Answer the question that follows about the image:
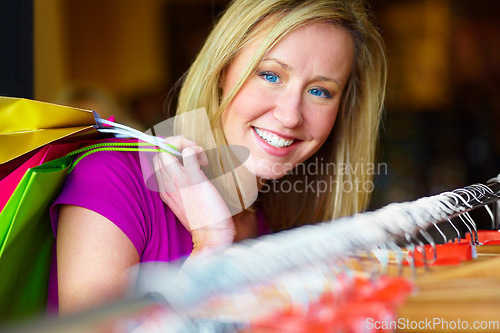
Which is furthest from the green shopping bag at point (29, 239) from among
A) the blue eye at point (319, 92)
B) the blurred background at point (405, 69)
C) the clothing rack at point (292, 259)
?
the blurred background at point (405, 69)

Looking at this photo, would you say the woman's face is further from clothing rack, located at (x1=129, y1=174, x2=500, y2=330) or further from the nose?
clothing rack, located at (x1=129, y1=174, x2=500, y2=330)

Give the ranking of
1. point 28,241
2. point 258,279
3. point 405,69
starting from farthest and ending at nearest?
point 405,69 < point 28,241 < point 258,279

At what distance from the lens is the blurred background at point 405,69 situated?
5262 millimetres

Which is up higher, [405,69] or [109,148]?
[405,69]

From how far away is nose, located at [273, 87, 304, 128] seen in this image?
4.62 feet

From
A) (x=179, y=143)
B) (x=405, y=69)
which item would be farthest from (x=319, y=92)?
(x=405, y=69)

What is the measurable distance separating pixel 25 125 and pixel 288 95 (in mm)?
617

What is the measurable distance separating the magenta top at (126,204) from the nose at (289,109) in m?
0.36

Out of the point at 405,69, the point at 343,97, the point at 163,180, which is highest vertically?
the point at 405,69

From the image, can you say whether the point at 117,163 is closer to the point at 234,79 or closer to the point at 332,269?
the point at 234,79

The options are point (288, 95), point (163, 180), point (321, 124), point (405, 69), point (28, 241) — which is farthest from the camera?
point (405, 69)

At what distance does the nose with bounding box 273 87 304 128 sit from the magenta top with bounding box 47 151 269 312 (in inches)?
14.3

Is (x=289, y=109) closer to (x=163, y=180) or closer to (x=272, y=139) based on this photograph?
(x=272, y=139)

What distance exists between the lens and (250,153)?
1492 mm
